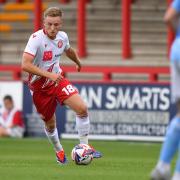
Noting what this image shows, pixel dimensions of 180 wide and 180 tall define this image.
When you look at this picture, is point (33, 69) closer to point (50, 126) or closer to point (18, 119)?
point (50, 126)

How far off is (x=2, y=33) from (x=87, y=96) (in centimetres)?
852

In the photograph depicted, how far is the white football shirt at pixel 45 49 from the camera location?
1327cm

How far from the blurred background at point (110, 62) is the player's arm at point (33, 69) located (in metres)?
7.16

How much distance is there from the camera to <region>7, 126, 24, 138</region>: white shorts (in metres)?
21.2

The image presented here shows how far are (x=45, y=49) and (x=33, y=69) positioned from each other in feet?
2.07

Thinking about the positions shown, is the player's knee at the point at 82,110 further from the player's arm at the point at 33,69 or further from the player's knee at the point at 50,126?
the player's arm at the point at 33,69

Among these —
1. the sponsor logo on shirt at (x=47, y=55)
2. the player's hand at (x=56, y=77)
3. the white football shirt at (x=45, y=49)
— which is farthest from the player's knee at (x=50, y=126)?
the player's hand at (x=56, y=77)

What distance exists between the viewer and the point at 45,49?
528 inches

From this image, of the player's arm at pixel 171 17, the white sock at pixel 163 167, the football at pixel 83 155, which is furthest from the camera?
the football at pixel 83 155

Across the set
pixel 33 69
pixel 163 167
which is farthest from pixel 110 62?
pixel 163 167

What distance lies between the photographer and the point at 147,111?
20047 millimetres

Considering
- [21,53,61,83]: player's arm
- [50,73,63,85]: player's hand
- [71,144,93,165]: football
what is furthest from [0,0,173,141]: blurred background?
[50,73,63,85]: player's hand

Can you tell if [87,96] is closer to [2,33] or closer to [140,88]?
[140,88]

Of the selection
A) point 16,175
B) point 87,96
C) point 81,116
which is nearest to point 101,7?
point 87,96
